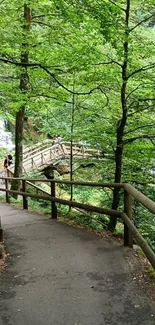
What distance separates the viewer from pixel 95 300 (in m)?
3.42

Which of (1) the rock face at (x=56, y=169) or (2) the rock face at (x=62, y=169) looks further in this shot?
(2) the rock face at (x=62, y=169)

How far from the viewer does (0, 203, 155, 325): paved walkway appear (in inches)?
123

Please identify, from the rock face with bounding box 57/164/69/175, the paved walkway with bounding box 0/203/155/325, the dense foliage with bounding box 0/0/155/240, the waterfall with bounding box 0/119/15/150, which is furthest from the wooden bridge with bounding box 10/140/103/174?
the paved walkway with bounding box 0/203/155/325

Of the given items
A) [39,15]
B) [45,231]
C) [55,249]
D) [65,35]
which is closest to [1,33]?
[65,35]

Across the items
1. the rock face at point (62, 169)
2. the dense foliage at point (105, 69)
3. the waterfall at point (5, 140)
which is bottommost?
the rock face at point (62, 169)

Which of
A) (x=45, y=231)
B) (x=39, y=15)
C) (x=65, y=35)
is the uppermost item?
(x=39, y=15)

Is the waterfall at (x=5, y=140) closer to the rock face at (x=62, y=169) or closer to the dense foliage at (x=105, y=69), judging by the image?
the rock face at (x=62, y=169)

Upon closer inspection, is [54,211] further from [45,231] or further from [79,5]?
[79,5]

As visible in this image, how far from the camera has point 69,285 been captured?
3836 millimetres

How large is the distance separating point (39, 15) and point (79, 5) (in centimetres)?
846

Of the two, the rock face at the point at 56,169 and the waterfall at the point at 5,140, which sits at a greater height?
the waterfall at the point at 5,140

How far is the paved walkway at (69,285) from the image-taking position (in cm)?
312

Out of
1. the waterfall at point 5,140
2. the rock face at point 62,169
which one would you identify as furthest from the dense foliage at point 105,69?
the waterfall at point 5,140

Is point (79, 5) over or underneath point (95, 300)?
over
